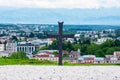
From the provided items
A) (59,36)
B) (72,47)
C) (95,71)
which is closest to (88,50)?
(72,47)

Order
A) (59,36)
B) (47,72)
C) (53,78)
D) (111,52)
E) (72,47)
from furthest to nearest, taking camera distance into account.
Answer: (72,47), (111,52), (59,36), (47,72), (53,78)

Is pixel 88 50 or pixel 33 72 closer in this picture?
pixel 33 72

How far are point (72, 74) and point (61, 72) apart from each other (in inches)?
16.0

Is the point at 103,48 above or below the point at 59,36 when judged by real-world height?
below

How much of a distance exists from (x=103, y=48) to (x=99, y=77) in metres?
45.8

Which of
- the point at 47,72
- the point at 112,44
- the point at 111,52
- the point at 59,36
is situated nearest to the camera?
the point at 47,72

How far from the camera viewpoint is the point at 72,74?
1227 centimetres

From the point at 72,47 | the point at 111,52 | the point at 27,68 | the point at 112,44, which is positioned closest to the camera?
the point at 27,68

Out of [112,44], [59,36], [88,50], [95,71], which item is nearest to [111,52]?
[88,50]

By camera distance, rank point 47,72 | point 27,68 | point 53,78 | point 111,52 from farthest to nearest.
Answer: point 111,52
point 27,68
point 47,72
point 53,78

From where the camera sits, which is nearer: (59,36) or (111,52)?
(59,36)

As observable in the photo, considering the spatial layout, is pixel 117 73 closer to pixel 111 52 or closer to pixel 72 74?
pixel 72 74

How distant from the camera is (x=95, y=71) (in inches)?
506

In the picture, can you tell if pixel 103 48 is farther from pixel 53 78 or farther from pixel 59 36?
pixel 53 78
